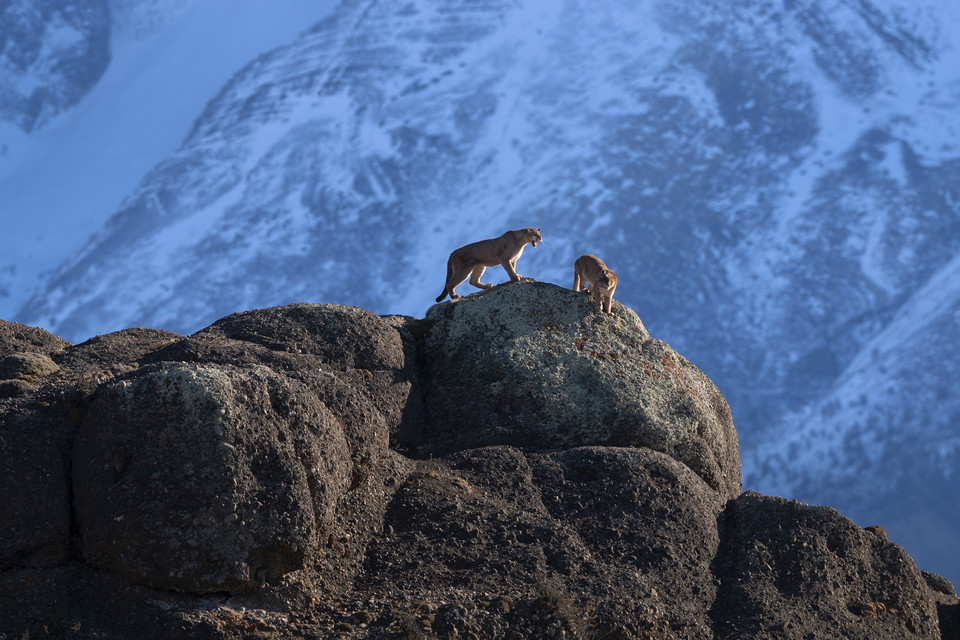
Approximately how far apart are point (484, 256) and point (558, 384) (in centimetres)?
418

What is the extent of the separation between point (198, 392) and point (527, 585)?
4249mm

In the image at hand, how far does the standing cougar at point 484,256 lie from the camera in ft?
60.0

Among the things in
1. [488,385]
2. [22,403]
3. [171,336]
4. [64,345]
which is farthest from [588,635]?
[64,345]

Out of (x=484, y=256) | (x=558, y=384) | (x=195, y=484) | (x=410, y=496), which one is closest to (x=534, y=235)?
(x=484, y=256)

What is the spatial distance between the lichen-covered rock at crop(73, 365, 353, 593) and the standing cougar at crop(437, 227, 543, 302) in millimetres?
8015

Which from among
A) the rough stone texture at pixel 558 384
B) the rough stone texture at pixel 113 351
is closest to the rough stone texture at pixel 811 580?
the rough stone texture at pixel 558 384

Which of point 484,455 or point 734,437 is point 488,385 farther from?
point 734,437

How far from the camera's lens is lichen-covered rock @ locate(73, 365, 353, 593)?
9.77m

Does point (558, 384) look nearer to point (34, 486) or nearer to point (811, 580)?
point (811, 580)

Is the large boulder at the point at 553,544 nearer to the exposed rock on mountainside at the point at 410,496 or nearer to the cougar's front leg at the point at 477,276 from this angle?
the exposed rock on mountainside at the point at 410,496

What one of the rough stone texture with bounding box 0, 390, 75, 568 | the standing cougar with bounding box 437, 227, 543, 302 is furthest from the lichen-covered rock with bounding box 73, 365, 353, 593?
the standing cougar with bounding box 437, 227, 543, 302

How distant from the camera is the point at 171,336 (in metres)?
15.6

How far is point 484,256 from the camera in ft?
60.3

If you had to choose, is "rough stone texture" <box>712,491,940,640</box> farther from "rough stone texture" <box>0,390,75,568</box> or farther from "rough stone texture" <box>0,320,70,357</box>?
"rough stone texture" <box>0,320,70,357</box>
